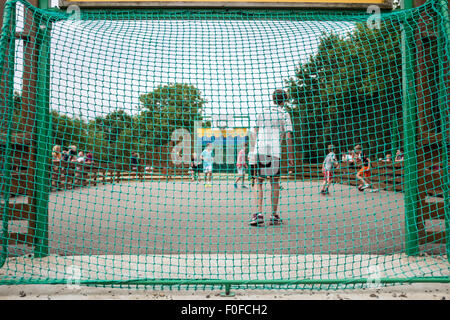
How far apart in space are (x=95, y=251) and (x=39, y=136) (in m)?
1.21

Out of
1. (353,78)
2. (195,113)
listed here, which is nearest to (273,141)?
(195,113)

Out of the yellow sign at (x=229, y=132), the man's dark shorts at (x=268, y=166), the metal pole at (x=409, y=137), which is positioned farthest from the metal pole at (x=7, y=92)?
the yellow sign at (x=229, y=132)

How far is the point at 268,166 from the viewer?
3830 mm

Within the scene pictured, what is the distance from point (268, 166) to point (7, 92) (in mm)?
2776

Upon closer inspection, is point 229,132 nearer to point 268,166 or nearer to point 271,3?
point 268,166

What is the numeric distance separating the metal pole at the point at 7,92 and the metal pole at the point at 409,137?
3.44 m

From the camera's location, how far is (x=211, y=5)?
3.03 m

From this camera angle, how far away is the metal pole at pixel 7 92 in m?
2.40

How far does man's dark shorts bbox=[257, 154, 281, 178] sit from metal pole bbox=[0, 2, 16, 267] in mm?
2617

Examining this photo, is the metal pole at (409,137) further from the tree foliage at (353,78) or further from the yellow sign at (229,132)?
the yellow sign at (229,132)

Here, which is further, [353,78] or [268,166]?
[353,78]

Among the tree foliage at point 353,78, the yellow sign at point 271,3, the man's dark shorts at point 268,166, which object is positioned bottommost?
the man's dark shorts at point 268,166

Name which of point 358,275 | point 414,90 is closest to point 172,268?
point 358,275

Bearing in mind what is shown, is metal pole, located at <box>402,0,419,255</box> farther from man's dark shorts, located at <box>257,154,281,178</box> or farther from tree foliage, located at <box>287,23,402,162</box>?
man's dark shorts, located at <box>257,154,281,178</box>
